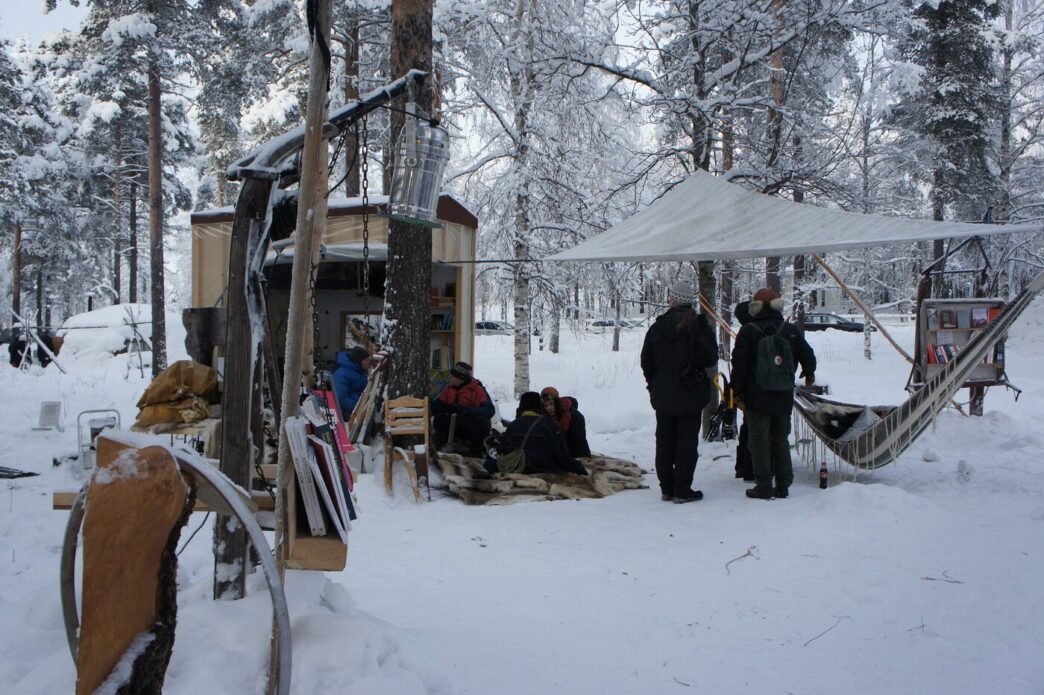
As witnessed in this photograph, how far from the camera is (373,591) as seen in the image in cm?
359

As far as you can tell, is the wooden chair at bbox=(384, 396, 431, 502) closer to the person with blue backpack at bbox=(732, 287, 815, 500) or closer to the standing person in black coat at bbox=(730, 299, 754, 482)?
the person with blue backpack at bbox=(732, 287, 815, 500)

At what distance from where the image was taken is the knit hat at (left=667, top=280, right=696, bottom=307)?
18.3 feet

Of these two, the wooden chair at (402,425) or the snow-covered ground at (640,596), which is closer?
the snow-covered ground at (640,596)

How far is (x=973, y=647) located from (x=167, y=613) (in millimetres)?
2905

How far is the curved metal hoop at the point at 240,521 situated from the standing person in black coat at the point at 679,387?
12.5 feet

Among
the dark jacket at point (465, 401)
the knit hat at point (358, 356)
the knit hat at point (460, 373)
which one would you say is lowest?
the dark jacket at point (465, 401)

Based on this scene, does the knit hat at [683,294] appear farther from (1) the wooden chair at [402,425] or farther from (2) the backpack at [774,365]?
(1) the wooden chair at [402,425]

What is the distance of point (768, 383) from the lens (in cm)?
535

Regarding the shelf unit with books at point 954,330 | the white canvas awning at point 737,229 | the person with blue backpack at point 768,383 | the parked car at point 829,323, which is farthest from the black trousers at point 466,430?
the parked car at point 829,323

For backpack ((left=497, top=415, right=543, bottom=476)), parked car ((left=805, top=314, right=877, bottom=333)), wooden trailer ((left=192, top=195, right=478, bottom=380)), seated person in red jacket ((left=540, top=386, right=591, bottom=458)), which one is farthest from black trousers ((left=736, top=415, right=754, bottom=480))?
parked car ((left=805, top=314, right=877, bottom=333))

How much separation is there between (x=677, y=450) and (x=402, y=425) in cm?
210

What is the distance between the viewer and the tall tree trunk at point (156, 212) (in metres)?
13.7

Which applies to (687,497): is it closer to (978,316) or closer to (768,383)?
(768,383)

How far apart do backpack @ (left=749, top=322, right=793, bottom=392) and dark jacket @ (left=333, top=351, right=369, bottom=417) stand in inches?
147
